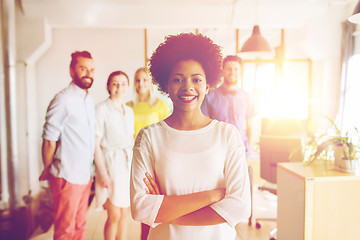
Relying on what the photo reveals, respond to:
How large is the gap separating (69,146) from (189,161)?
1.40 metres

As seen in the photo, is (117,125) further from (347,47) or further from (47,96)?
(347,47)

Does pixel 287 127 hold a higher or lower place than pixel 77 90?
lower

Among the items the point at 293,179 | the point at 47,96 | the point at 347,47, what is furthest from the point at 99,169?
the point at 347,47

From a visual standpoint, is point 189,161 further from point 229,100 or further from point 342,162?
point 342,162

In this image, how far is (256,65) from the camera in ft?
17.4

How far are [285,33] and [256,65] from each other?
Answer: 0.76m

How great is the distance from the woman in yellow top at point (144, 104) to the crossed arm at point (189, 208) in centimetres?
61

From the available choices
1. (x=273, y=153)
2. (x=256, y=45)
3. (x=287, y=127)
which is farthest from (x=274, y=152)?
(x=287, y=127)

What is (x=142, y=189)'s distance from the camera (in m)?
0.88

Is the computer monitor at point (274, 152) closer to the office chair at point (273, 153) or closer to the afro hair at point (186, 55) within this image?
the office chair at point (273, 153)

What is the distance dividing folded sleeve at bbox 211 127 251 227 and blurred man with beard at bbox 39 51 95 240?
4.39 ft

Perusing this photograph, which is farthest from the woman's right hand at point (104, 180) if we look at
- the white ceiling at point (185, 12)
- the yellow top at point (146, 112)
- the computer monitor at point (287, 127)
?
the white ceiling at point (185, 12)

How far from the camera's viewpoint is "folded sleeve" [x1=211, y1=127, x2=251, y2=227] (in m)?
0.87

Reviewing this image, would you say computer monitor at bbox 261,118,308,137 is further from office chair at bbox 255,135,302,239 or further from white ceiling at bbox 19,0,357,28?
white ceiling at bbox 19,0,357,28
